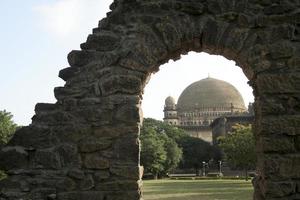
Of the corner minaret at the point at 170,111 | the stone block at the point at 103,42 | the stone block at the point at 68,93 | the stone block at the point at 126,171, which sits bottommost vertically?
the stone block at the point at 126,171

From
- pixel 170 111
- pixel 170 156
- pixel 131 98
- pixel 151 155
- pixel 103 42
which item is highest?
pixel 170 111

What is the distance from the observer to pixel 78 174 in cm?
586

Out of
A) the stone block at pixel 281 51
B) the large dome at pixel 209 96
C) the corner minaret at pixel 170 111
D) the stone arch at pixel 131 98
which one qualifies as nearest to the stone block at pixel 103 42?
the stone arch at pixel 131 98

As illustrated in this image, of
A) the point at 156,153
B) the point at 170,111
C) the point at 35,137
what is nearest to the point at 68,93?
the point at 35,137

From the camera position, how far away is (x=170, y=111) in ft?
315

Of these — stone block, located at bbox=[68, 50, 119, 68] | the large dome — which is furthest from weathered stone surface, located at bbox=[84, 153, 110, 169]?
the large dome

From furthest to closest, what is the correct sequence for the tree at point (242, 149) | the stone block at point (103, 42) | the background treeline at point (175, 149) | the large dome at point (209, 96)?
the large dome at point (209, 96)
the background treeline at point (175, 149)
the tree at point (242, 149)
the stone block at point (103, 42)

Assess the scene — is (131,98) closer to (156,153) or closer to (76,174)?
(76,174)

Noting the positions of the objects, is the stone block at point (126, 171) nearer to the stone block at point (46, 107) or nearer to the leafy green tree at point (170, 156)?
the stone block at point (46, 107)

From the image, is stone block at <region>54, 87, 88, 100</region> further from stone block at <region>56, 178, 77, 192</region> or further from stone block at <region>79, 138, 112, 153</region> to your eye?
stone block at <region>56, 178, 77, 192</region>

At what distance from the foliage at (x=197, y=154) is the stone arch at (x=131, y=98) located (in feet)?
187

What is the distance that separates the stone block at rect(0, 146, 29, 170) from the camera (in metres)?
5.89

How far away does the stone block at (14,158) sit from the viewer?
589 cm

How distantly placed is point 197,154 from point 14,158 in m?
58.2
